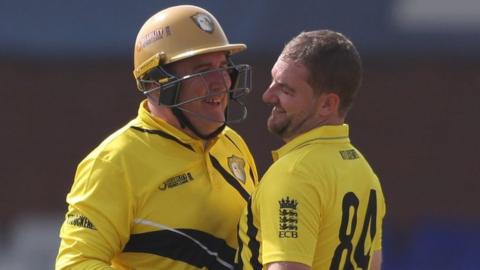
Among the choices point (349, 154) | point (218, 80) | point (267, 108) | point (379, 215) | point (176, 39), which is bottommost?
point (267, 108)

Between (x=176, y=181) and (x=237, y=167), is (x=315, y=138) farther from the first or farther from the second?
(x=237, y=167)

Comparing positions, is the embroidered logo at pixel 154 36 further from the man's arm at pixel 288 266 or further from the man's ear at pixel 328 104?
the man's arm at pixel 288 266

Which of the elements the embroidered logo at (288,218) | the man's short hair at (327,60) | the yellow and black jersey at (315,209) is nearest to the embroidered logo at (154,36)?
the man's short hair at (327,60)

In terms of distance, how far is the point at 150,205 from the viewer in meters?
4.15

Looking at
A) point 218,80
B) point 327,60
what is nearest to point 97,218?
point 218,80

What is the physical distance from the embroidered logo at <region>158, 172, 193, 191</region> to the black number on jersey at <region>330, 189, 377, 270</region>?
693 millimetres

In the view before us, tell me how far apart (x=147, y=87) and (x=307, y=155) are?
2.94 feet

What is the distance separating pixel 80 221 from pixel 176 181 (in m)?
0.39

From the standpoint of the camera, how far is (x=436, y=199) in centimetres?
881

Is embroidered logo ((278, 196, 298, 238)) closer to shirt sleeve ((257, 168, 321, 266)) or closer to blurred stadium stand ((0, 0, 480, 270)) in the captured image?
shirt sleeve ((257, 168, 321, 266))

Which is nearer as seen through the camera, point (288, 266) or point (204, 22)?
point (288, 266)

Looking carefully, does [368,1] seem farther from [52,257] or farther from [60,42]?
[52,257]

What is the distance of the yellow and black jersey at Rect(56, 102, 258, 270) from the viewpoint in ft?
13.3

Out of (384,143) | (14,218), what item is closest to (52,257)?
(14,218)
